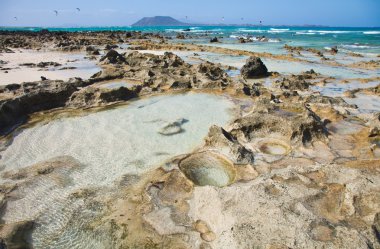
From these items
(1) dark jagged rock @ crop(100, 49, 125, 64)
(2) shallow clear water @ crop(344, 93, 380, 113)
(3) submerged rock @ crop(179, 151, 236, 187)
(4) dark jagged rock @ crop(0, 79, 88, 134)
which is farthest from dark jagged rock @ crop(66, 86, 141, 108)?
(1) dark jagged rock @ crop(100, 49, 125, 64)

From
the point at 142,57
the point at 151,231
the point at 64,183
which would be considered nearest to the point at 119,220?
the point at 151,231

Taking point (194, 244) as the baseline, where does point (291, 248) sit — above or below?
above

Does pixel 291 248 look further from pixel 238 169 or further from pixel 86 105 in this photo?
pixel 86 105

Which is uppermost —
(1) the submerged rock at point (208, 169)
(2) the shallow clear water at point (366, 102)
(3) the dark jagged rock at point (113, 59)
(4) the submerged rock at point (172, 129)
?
(3) the dark jagged rock at point (113, 59)

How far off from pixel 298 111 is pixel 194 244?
18.8 feet

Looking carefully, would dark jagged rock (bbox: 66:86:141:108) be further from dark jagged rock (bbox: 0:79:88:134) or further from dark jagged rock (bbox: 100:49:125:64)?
dark jagged rock (bbox: 100:49:125:64)

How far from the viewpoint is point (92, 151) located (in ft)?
21.6

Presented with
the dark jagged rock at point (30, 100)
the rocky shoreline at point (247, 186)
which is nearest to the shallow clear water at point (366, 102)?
the rocky shoreline at point (247, 186)

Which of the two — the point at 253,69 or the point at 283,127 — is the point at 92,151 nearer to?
the point at 283,127

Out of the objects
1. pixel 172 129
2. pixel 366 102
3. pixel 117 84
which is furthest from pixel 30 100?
pixel 366 102

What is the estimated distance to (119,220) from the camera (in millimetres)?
4379

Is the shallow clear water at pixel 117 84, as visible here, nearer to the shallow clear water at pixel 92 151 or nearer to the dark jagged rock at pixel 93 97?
the dark jagged rock at pixel 93 97

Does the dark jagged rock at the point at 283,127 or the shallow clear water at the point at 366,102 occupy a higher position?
the dark jagged rock at the point at 283,127

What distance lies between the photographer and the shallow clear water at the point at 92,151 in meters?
4.43
